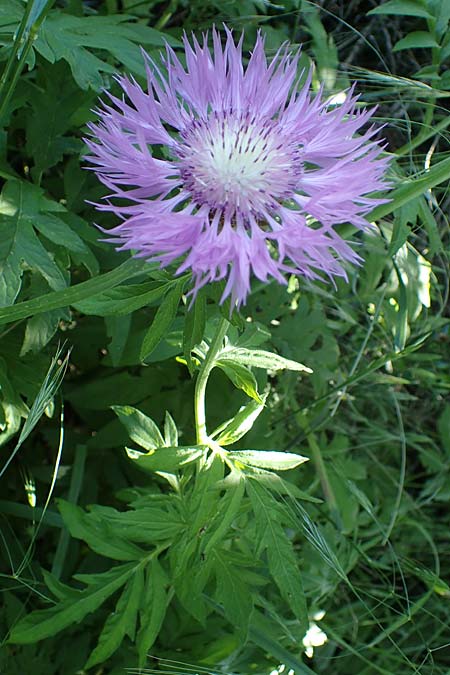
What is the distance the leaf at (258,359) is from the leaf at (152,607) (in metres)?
0.34

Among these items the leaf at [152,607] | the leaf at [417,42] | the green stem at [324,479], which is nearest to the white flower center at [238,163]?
the leaf at [417,42]

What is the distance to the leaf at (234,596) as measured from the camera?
3.56ft

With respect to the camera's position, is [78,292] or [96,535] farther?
[96,535]

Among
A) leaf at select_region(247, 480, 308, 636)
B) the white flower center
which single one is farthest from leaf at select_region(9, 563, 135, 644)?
the white flower center

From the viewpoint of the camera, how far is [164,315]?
2.89 ft

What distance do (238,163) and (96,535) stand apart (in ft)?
2.00

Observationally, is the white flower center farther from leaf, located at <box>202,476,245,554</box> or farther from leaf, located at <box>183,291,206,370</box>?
leaf, located at <box>202,476,245,554</box>

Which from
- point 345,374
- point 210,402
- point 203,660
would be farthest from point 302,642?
point 345,374

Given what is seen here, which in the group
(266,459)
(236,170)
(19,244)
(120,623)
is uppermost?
(236,170)

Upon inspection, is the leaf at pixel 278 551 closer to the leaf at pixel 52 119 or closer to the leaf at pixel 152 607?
the leaf at pixel 152 607

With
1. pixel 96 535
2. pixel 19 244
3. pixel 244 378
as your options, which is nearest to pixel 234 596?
pixel 96 535

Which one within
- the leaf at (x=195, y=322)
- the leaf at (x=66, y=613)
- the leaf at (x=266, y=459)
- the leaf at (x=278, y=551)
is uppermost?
the leaf at (x=195, y=322)

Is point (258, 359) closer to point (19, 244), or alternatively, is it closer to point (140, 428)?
point (140, 428)

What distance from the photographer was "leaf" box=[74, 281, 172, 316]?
0.89m
